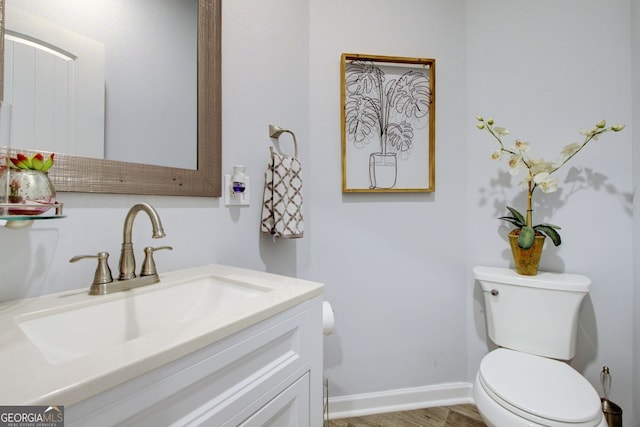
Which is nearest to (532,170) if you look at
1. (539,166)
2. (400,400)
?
(539,166)

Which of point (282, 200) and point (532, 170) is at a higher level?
point (532, 170)

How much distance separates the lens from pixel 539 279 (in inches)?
47.4

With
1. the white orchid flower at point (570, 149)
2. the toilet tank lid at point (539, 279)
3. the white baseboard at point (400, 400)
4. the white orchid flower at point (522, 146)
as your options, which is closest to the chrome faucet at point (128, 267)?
the white baseboard at point (400, 400)

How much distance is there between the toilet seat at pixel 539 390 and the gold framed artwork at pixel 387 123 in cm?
83

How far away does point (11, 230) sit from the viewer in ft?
2.04

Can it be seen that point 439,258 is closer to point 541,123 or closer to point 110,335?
point 541,123

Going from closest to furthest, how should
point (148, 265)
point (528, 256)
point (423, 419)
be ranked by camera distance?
point (148, 265), point (528, 256), point (423, 419)

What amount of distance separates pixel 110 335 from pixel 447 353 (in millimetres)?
1541

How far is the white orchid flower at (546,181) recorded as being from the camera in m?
1.20

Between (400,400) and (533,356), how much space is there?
2.23ft

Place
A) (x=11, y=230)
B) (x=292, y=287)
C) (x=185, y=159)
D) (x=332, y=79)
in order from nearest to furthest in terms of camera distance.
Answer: (x=11, y=230)
(x=292, y=287)
(x=185, y=159)
(x=332, y=79)

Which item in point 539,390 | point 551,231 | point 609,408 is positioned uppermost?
point 551,231

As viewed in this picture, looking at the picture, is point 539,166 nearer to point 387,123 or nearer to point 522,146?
point 522,146

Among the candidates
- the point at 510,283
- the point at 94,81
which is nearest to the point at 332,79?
the point at 94,81
